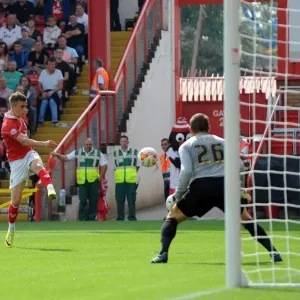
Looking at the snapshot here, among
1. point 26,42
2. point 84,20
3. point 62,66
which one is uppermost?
point 84,20

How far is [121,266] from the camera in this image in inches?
524

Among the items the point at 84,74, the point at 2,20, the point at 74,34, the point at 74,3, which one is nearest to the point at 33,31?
the point at 74,34

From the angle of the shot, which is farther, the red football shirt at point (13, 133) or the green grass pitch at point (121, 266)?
the red football shirt at point (13, 133)

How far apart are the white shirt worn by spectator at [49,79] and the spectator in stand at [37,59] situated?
3.39ft

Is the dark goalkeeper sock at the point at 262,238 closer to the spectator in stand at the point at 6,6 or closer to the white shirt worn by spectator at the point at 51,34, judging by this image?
the white shirt worn by spectator at the point at 51,34

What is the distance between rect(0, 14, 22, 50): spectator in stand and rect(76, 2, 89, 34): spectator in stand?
1534 mm

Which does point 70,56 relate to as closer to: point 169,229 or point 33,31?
point 33,31

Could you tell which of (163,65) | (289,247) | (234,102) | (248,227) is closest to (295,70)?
(163,65)

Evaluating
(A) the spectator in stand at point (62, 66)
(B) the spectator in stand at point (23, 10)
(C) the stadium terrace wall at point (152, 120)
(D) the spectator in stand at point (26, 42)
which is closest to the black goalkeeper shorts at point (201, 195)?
(C) the stadium terrace wall at point (152, 120)

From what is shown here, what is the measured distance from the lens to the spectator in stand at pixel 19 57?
30562mm

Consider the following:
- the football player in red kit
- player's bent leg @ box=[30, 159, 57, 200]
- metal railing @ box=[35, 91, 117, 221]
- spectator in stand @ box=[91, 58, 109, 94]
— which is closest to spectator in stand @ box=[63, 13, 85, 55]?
spectator in stand @ box=[91, 58, 109, 94]

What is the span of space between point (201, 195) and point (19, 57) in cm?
1787

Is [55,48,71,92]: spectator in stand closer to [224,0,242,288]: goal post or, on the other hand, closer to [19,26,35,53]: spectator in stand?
[19,26,35,53]: spectator in stand

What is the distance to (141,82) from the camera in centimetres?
3066
